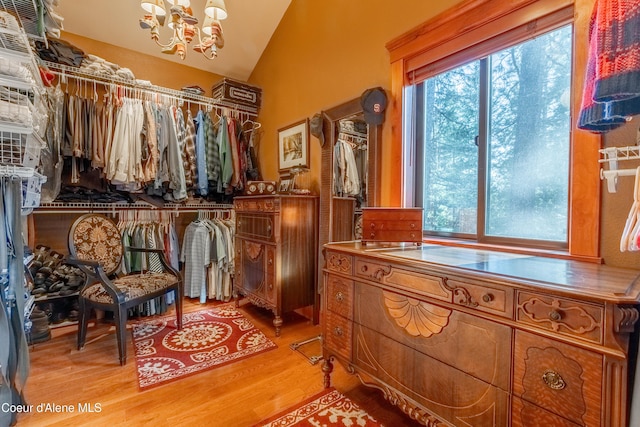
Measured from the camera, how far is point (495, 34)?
1.45 metres

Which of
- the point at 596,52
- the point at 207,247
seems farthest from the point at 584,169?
the point at 207,247

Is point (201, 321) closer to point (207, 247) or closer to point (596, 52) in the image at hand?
point (207, 247)

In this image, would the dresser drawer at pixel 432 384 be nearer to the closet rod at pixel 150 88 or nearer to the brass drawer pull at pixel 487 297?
the brass drawer pull at pixel 487 297

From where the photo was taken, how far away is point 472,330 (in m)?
1.02

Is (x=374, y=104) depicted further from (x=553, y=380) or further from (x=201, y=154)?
(x=201, y=154)

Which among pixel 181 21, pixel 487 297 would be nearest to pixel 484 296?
pixel 487 297

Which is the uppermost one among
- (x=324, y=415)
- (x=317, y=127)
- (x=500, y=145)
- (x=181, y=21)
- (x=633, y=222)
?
(x=181, y=21)

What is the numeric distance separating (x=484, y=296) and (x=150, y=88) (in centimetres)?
338

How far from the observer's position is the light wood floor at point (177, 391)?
147 cm

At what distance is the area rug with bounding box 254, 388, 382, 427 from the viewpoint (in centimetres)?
143

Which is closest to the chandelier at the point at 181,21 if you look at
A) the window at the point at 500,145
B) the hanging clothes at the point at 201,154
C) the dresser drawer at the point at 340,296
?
the hanging clothes at the point at 201,154

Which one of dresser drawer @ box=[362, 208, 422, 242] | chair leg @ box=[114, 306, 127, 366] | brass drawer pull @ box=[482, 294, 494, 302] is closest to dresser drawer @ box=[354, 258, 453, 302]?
brass drawer pull @ box=[482, 294, 494, 302]

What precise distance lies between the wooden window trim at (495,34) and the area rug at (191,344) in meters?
1.55

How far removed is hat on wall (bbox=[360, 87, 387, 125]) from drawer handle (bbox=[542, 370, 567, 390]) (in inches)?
63.1
